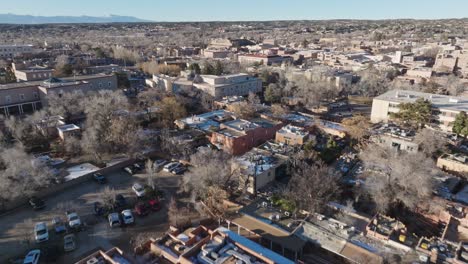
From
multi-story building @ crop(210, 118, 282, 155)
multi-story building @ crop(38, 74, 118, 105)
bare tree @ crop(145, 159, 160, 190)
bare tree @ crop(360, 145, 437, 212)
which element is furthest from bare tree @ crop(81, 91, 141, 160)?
bare tree @ crop(360, 145, 437, 212)

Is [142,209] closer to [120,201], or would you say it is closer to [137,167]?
[120,201]

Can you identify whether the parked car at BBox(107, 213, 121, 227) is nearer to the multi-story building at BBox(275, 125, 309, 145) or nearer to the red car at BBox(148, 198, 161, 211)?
the red car at BBox(148, 198, 161, 211)

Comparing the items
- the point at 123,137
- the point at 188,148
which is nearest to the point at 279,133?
the point at 188,148

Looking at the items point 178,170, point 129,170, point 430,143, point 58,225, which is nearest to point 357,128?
point 430,143

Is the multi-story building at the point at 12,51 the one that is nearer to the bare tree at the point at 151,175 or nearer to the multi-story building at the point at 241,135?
the multi-story building at the point at 241,135

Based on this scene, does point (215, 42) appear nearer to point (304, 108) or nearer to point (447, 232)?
point (304, 108)
